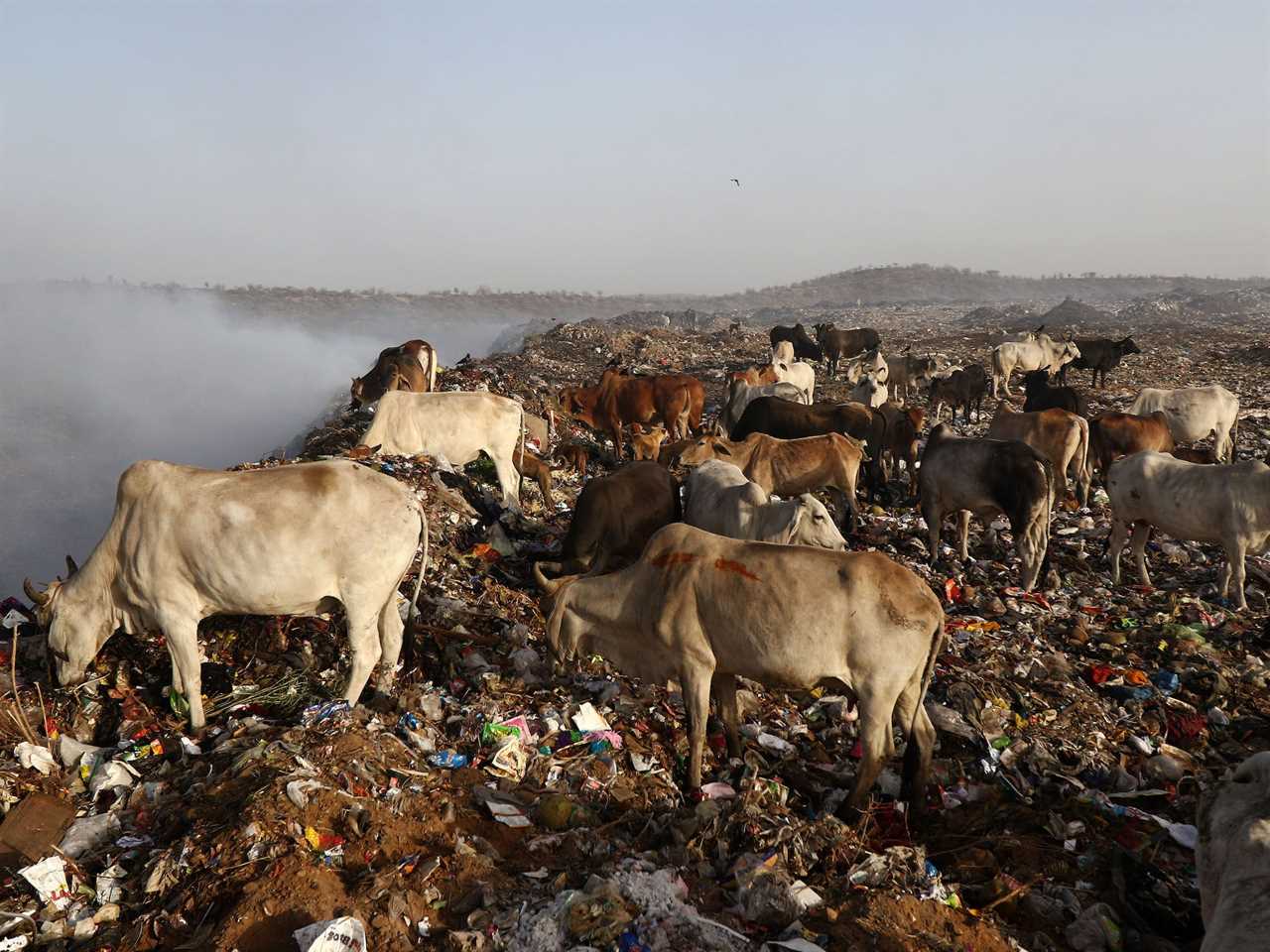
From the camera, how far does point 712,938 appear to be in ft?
11.6

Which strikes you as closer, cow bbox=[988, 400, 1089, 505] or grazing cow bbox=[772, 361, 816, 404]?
cow bbox=[988, 400, 1089, 505]

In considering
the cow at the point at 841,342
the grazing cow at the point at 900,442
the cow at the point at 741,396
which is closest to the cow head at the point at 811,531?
the grazing cow at the point at 900,442

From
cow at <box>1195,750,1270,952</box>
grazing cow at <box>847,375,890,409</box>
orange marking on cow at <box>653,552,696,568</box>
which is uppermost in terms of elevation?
grazing cow at <box>847,375,890,409</box>

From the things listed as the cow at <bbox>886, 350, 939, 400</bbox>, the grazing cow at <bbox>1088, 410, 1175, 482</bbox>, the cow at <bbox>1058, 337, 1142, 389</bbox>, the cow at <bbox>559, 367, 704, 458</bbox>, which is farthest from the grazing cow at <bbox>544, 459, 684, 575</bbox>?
the cow at <bbox>1058, 337, 1142, 389</bbox>

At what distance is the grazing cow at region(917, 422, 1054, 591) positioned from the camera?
9352mm

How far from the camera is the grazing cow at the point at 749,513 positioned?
7715 mm

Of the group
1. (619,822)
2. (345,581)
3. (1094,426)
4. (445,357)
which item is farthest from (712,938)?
(445,357)

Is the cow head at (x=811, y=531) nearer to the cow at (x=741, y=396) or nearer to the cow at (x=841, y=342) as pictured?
the cow at (x=741, y=396)

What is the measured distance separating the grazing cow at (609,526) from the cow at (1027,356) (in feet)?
57.3

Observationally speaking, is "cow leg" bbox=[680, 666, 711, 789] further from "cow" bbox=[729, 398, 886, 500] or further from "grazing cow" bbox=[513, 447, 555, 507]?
"cow" bbox=[729, 398, 886, 500]

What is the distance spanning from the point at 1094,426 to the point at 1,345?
45.8m

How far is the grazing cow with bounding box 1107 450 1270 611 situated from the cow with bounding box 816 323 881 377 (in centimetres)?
1898

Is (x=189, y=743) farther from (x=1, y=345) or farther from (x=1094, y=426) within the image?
(x=1, y=345)

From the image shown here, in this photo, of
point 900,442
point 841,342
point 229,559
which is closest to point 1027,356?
point 841,342
